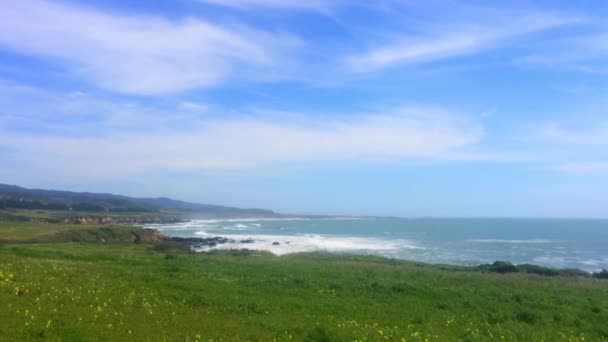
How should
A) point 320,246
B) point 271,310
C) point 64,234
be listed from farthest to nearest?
point 320,246 < point 64,234 < point 271,310

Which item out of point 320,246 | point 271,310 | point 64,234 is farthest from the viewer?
point 320,246

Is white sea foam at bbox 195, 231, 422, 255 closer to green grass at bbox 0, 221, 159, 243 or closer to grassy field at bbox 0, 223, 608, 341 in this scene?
green grass at bbox 0, 221, 159, 243

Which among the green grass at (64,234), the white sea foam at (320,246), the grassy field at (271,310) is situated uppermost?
the grassy field at (271,310)

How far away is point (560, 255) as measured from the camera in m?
66.8

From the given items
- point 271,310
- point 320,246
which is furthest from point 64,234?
point 271,310

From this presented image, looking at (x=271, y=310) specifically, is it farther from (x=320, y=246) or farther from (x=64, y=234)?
(x=320, y=246)

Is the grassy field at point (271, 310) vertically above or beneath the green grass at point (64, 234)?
above

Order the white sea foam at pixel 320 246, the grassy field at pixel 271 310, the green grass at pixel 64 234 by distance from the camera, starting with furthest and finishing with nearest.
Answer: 1. the white sea foam at pixel 320 246
2. the green grass at pixel 64 234
3. the grassy field at pixel 271 310

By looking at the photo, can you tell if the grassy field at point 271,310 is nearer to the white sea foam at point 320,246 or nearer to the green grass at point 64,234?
the green grass at point 64,234

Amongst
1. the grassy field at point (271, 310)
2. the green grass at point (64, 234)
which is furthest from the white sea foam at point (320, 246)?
the grassy field at point (271, 310)

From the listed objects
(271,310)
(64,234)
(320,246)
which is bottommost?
(320,246)

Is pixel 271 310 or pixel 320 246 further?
pixel 320 246

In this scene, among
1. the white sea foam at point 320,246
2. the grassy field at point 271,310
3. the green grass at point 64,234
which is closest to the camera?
the grassy field at point 271,310

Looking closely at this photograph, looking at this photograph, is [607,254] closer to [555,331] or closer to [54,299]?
[555,331]
